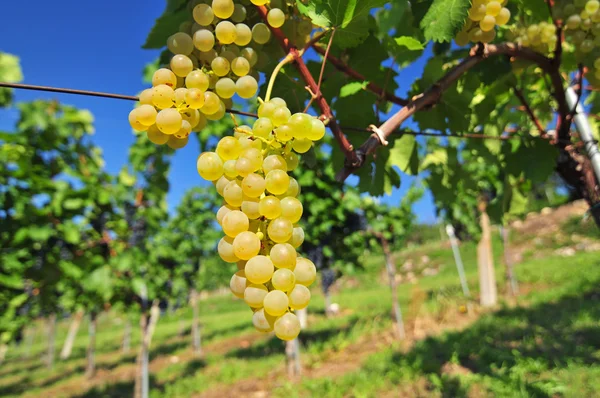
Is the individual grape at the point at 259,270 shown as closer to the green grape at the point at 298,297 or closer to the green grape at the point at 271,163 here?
the green grape at the point at 298,297

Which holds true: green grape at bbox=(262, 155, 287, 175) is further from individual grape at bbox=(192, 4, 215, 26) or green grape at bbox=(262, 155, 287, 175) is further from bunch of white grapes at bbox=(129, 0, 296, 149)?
individual grape at bbox=(192, 4, 215, 26)

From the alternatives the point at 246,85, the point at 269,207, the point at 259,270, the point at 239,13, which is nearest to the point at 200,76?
the point at 246,85

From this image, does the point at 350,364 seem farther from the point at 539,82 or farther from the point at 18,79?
the point at 18,79

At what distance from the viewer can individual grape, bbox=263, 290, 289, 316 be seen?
715 millimetres

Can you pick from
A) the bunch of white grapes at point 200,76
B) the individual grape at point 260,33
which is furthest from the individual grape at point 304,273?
the individual grape at point 260,33

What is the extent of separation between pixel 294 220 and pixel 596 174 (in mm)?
1727

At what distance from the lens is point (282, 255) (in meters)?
0.75

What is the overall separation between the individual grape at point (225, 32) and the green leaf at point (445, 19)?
56 cm

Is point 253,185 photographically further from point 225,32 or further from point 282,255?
point 225,32

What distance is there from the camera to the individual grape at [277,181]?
76cm

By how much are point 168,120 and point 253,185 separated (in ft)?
0.75

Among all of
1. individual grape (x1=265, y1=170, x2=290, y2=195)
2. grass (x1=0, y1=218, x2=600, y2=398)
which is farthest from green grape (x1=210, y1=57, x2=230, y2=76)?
grass (x1=0, y1=218, x2=600, y2=398)

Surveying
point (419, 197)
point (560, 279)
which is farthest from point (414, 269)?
point (419, 197)

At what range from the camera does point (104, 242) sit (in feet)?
14.0
